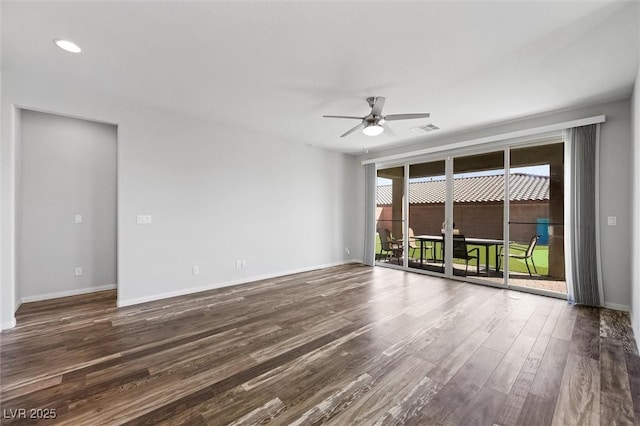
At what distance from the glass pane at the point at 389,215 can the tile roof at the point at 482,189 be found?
39 centimetres

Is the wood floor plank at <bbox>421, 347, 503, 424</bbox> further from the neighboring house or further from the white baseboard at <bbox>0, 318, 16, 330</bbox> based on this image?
the white baseboard at <bbox>0, 318, 16, 330</bbox>

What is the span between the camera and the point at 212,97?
348cm

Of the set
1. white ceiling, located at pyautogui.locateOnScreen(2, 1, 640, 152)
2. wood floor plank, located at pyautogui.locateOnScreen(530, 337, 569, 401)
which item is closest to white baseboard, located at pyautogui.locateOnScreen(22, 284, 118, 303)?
white ceiling, located at pyautogui.locateOnScreen(2, 1, 640, 152)

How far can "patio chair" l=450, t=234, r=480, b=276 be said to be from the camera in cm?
495

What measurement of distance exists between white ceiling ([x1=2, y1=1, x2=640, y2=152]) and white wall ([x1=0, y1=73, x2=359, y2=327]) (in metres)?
0.33

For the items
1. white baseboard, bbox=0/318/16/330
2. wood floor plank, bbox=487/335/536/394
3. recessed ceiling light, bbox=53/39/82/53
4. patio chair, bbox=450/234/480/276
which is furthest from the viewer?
patio chair, bbox=450/234/480/276

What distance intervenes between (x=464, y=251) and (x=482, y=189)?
123 centimetres

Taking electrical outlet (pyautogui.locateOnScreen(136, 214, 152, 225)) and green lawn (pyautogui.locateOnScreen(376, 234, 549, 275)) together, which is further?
green lawn (pyautogui.locateOnScreen(376, 234, 549, 275))

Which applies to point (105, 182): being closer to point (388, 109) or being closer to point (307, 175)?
point (307, 175)

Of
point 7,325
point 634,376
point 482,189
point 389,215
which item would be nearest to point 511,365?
point 634,376

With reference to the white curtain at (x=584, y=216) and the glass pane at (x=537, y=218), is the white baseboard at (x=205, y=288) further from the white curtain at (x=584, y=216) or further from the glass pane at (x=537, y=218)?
the white curtain at (x=584, y=216)

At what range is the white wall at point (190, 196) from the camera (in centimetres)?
312

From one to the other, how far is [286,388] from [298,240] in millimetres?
3883

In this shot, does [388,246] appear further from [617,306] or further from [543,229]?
[617,306]
